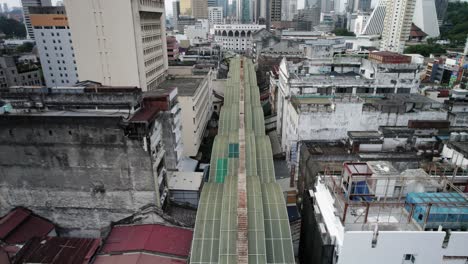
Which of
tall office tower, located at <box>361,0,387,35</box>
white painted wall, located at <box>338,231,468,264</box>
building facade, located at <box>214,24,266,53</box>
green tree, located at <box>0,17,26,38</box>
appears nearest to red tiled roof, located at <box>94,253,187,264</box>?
white painted wall, located at <box>338,231,468,264</box>

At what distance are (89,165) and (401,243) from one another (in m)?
26.1

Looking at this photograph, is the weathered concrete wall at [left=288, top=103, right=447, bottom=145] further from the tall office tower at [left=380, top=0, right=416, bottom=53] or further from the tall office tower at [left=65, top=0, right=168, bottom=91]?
the tall office tower at [left=380, top=0, right=416, bottom=53]

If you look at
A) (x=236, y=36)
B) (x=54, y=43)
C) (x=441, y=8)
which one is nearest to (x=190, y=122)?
(x=54, y=43)

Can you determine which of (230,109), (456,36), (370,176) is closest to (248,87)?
(230,109)

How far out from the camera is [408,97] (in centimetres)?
4597

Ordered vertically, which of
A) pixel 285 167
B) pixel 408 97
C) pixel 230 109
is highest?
pixel 408 97

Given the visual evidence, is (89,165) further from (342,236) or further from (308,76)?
(308,76)

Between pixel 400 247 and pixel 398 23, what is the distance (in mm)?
138008

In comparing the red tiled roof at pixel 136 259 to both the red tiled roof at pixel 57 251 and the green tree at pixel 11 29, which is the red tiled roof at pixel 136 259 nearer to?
the red tiled roof at pixel 57 251

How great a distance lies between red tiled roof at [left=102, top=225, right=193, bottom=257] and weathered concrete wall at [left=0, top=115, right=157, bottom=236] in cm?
280

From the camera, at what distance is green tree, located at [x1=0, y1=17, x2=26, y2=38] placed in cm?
16488

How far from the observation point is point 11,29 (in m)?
167

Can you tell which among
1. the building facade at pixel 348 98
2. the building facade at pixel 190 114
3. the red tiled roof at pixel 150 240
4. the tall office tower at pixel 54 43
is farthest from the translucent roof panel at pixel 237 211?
the tall office tower at pixel 54 43

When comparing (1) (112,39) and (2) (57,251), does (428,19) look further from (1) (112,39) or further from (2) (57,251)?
(2) (57,251)
